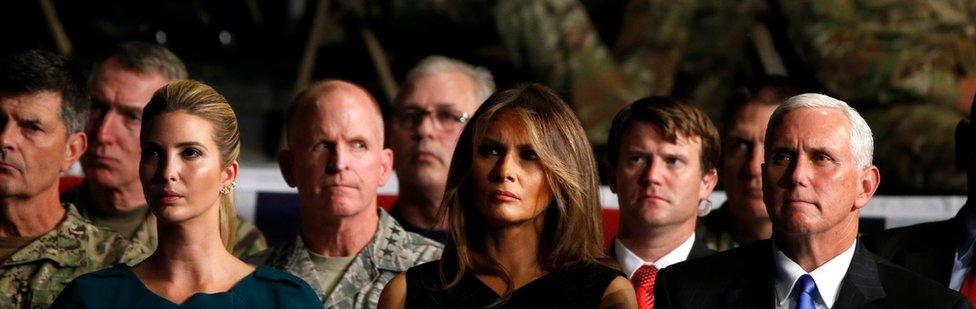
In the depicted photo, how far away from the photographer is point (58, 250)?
14.3ft

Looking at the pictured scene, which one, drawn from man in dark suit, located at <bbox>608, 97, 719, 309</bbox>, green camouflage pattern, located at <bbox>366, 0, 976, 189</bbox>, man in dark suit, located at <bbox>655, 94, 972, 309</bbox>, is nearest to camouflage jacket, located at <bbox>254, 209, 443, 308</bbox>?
man in dark suit, located at <bbox>608, 97, 719, 309</bbox>

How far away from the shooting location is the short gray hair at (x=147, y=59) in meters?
5.28

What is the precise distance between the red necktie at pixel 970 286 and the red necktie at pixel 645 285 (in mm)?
695

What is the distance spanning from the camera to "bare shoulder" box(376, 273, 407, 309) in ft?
12.3

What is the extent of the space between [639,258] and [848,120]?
2.85ft

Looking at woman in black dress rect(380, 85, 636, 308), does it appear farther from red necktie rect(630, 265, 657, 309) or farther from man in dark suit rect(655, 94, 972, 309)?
red necktie rect(630, 265, 657, 309)

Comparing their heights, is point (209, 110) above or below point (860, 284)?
above

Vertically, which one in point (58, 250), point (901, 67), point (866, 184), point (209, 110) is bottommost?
point (901, 67)

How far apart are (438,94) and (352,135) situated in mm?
805

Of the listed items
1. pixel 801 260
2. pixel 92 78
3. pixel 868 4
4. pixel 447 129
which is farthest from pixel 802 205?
pixel 868 4

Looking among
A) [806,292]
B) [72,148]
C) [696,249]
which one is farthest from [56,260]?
[806,292]

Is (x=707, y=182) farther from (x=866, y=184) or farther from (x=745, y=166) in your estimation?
(x=866, y=184)

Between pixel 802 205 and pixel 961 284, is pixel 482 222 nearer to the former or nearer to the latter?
pixel 802 205

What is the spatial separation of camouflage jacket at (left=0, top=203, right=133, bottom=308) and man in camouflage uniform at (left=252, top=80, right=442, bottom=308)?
424 millimetres
